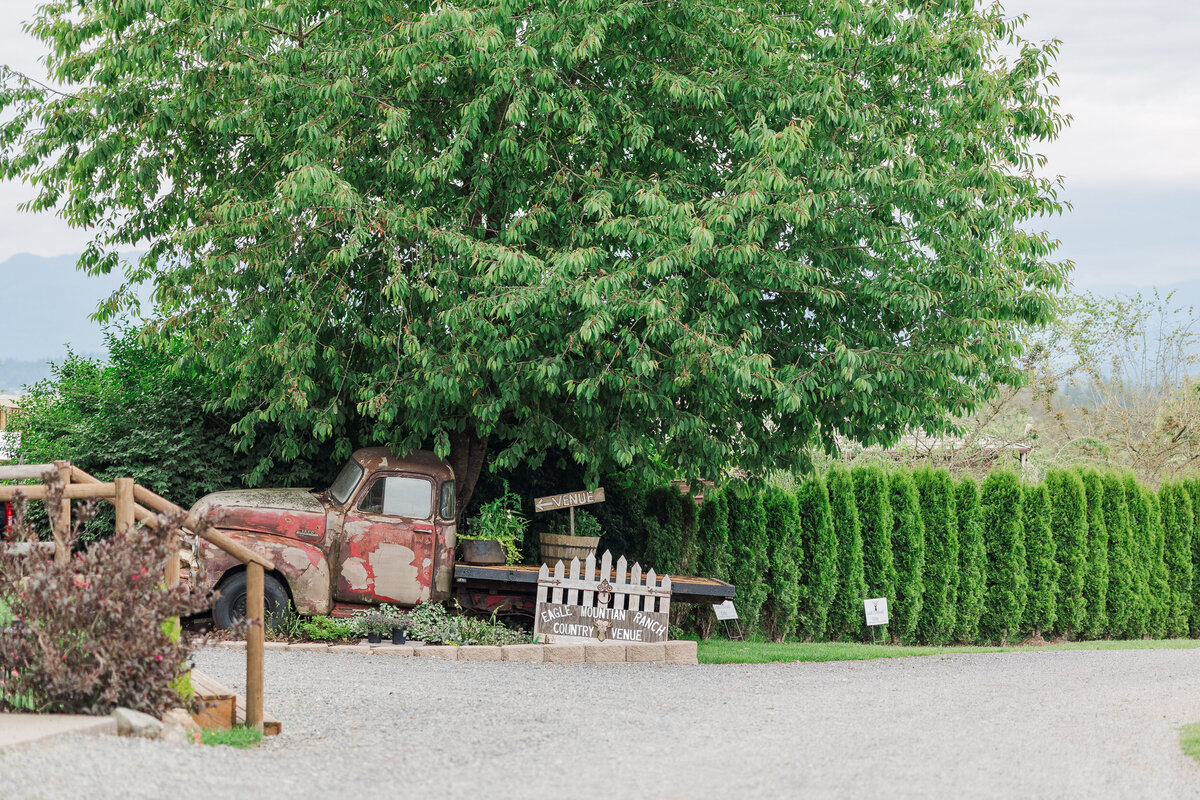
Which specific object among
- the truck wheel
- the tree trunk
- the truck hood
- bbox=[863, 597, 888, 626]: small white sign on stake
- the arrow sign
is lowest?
bbox=[863, 597, 888, 626]: small white sign on stake

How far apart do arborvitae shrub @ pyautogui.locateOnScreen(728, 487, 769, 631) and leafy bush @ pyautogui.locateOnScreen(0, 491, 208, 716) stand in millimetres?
9646

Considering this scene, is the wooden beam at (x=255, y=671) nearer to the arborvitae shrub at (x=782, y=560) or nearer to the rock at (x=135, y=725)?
the rock at (x=135, y=725)

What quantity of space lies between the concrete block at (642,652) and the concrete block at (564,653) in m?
0.51

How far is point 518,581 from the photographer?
11.9 meters

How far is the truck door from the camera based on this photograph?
11.5m

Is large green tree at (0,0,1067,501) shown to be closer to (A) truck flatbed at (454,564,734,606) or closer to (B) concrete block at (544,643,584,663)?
(A) truck flatbed at (454,564,734,606)

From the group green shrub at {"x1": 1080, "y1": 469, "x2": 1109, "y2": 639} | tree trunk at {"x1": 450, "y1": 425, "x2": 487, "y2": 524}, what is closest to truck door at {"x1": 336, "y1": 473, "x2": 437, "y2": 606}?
tree trunk at {"x1": 450, "y1": 425, "x2": 487, "y2": 524}

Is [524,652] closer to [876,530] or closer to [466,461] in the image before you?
[466,461]

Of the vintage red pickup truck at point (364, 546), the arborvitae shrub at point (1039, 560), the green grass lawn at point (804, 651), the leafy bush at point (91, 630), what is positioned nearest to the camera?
the leafy bush at point (91, 630)

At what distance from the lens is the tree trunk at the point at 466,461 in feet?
42.4

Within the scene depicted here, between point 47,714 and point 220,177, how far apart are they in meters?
8.04

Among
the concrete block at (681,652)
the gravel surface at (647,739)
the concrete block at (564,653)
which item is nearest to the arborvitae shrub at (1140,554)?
the gravel surface at (647,739)

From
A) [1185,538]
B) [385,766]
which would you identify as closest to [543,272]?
[385,766]

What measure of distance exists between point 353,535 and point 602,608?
278 cm
